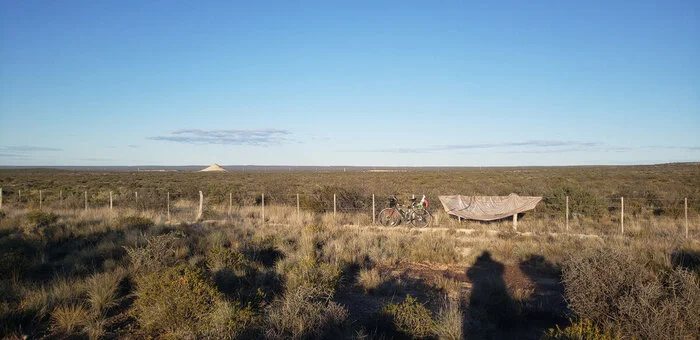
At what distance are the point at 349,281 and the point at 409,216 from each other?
7525 millimetres

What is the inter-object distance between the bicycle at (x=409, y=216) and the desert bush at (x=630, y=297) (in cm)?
900

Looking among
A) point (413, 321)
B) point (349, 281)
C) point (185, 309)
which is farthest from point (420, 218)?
point (185, 309)

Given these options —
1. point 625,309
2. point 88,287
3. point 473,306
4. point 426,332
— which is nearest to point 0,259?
point 88,287

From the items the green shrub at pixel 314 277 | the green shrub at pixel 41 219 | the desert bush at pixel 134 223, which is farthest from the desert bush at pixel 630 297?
the green shrub at pixel 41 219

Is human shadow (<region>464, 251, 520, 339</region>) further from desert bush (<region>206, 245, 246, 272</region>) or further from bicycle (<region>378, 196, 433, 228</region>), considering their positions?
bicycle (<region>378, 196, 433, 228</region>)

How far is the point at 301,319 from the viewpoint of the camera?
5.67 meters

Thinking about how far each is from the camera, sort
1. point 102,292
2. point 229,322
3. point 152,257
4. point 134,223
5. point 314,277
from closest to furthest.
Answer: point 229,322, point 102,292, point 314,277, point 152,257, point 134,223

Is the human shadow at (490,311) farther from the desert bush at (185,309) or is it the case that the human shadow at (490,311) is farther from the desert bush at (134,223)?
the desert bush at (134,223)

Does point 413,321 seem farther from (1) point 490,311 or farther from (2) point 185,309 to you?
(2) point 185,309

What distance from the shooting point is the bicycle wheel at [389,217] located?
16.3m

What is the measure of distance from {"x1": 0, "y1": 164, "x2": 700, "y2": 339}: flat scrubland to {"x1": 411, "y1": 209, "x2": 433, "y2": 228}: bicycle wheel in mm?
996

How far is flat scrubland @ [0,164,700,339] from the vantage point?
5.61 meters

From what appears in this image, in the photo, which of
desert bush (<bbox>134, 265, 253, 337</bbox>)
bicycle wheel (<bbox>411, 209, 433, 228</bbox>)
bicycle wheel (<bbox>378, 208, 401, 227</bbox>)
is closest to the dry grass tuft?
desert bush (<bbox>134, 265, 253, 337</bbox>)

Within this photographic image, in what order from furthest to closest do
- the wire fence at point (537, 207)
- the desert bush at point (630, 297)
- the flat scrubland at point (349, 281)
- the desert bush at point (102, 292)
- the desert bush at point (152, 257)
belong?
the wire fence at point (537, 207) → the desert bush at point (152, 257) → the desert bush at point (102, 292) → the flat scrubland at point (349, 281) → the desert bush at point (630, 297)
